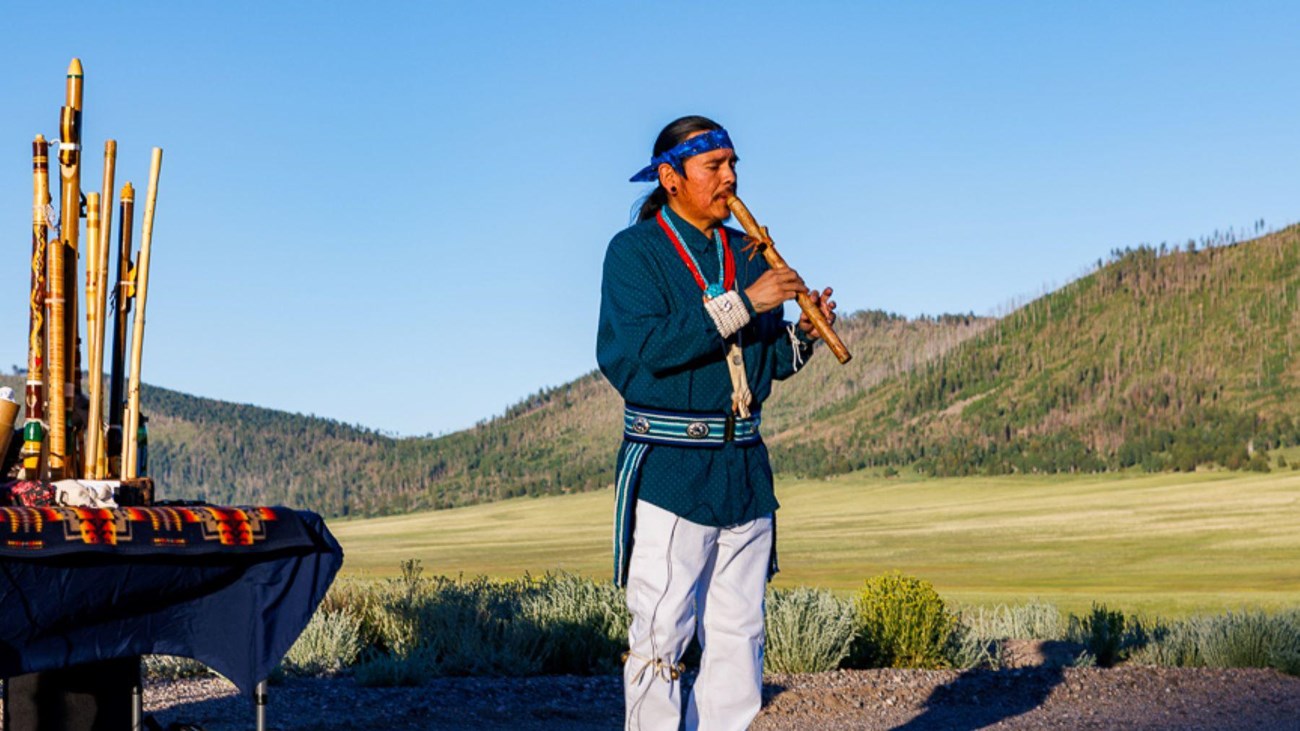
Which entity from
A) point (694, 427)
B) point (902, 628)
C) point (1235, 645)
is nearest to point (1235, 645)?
point (1235, 645)

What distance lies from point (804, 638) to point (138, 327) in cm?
574

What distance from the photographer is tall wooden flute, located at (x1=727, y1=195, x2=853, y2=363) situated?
14.8 ft

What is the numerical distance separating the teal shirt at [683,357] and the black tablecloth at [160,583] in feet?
3.96

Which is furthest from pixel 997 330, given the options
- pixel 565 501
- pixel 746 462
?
pixel 746 462

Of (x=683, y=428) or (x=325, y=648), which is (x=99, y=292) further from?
(x=325, y=648)

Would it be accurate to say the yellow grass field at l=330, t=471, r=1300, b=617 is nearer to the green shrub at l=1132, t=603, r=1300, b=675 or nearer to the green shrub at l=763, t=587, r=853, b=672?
the green shrub at l=1132, t=603, r=1300, b=675

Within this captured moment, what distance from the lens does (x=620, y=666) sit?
1005cm

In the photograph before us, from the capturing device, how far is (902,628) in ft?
34.2

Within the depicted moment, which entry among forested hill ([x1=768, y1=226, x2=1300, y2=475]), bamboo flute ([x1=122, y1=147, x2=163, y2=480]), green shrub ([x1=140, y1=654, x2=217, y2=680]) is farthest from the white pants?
forested hill ([x1=768, y1=226, x2=1300, y2=475])

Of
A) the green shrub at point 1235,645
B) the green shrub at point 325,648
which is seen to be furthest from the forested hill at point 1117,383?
the green shrub at point 325,648

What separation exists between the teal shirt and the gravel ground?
345 centimetres

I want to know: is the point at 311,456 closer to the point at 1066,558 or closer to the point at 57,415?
the point at 1066,558

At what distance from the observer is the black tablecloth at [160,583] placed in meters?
4.44

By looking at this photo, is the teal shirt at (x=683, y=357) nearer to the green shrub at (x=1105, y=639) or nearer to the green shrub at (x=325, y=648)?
the green shrub at (x=325, y=648)
